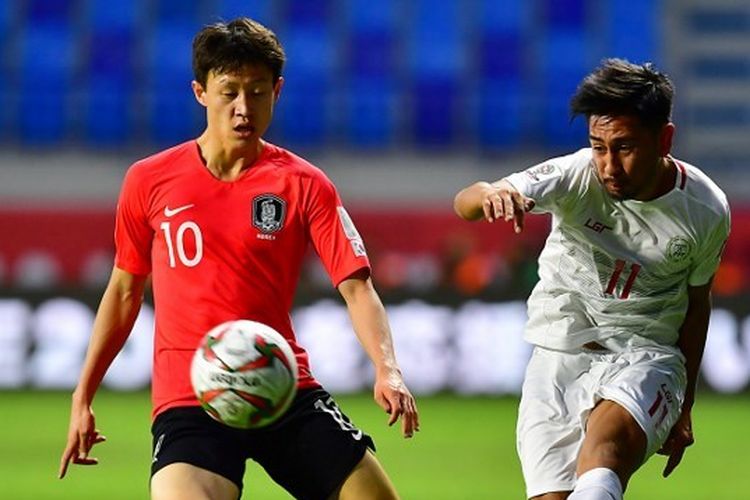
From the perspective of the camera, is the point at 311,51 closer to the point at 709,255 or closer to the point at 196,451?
the point at 709,255

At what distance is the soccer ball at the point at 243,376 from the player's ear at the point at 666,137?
1585 millimetres

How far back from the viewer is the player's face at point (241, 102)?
561cm

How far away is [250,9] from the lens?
2997 centimetres

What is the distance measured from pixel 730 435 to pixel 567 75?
55.2 ft

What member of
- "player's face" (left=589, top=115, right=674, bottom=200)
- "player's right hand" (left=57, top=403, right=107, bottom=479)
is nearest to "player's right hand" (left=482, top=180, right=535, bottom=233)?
"player's face" (left=589, top=115, right=674, bottom=200)

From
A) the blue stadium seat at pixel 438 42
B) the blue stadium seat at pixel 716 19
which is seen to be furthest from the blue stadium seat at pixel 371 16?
the blue stadium seat at pixel 716 19

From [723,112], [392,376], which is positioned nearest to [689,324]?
[392,376]

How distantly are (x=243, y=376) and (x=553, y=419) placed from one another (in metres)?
1.43

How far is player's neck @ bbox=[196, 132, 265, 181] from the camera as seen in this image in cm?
575

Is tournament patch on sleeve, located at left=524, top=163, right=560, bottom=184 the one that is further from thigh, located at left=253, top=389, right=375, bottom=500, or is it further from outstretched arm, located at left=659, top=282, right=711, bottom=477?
thigh, located at left=253, top=389, right=375, bottom=500

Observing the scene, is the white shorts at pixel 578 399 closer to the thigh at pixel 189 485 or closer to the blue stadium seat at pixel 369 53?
the thigh at pixel 189 485

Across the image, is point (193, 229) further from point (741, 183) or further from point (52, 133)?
point (741, 183)

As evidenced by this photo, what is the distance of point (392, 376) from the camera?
541 cm

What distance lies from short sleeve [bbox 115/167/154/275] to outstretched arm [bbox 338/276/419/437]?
69cm
